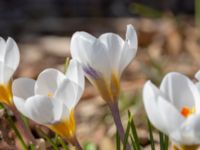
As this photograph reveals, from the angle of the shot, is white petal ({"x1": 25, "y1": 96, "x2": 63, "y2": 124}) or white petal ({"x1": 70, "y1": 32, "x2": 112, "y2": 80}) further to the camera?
white petal ({"x1": 70, "y1": 32, "x2": 112, "y2": 80})

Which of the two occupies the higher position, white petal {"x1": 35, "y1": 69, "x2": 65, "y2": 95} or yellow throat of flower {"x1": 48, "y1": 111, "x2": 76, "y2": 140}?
white petal {"x1": 35, "y1": 69, "x2": 65, "y2": 95}

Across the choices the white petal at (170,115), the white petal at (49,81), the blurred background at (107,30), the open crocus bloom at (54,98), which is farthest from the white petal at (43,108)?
the blurred background at (107,30)

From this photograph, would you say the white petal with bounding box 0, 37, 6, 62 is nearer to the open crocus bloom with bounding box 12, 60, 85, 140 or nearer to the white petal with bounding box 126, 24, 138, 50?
the open crocus bloom with bounding box 12, 60, 85, 140

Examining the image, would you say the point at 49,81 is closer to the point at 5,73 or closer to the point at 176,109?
the point at 5,73

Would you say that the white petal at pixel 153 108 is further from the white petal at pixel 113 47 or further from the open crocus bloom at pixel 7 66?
the open crocus bloom at pixel 7 66

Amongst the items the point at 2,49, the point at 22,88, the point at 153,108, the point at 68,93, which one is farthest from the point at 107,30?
the point at 153,108

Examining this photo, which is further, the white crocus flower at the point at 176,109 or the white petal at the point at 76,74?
the white petal at the point at 76,74

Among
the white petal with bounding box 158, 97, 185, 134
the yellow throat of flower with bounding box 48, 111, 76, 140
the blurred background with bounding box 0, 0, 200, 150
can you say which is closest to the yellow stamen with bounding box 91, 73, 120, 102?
the yellow throat of flower with bounding box 48, 111, 76, 140
